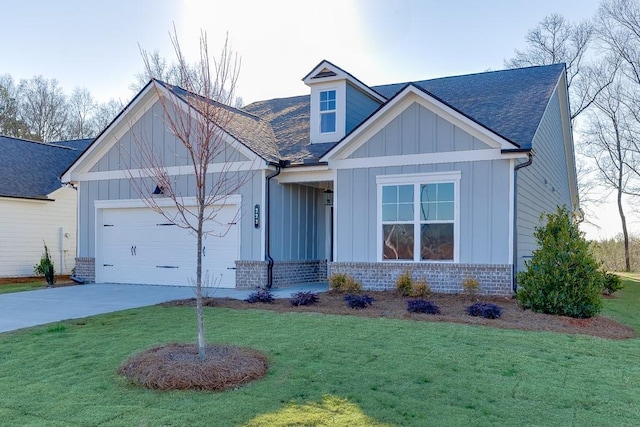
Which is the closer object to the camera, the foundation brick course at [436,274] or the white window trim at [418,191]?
the foundation brick course at [436,274]

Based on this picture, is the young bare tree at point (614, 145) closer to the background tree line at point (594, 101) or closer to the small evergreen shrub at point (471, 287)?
the background tree line at point (594, 101)

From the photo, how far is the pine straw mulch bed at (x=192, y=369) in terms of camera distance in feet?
16.6

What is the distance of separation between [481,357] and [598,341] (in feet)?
7.35

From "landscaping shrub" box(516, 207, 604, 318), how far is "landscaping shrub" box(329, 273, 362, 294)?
146 inches

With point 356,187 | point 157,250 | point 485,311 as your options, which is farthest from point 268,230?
point 485,311

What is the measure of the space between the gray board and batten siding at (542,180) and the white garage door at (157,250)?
23.0ft

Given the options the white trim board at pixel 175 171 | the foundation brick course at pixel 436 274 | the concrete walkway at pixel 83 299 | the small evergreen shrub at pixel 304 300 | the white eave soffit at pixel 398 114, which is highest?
the white eave soffit at pixel 398 114

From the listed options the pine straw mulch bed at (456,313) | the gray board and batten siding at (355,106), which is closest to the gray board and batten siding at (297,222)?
the gray board and batten siding at (355,106)

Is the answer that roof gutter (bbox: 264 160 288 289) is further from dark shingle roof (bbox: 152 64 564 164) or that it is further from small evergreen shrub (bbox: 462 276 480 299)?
small evergreen shrub (bbox: 462 276 480 299)

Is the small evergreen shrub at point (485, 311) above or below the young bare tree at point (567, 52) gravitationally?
below

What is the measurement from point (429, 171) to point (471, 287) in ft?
8.80

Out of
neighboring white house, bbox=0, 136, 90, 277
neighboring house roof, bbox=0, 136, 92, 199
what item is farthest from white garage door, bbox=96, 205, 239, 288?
neighboring house roof, bbox=0, 136, 92, 199

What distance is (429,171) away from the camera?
1191 cm

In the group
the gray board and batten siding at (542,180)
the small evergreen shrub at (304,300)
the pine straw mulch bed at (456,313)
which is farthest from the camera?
the gray board and batten siding at (542,180)
